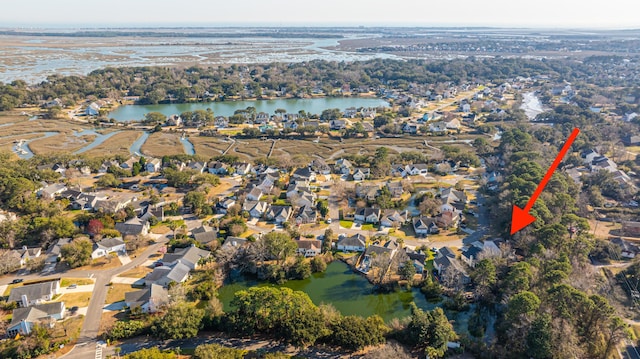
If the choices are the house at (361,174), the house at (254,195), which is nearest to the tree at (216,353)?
the house at (254,195)

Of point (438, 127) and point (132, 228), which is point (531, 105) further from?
point (132, 228)

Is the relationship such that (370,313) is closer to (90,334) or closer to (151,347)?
(151,347)

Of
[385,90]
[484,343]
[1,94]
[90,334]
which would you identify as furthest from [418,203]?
[1,94]

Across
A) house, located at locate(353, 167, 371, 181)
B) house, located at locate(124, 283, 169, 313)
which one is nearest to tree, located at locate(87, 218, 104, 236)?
house, located at locate(124, 283, 169, 313)

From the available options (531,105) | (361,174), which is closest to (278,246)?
(361,174)

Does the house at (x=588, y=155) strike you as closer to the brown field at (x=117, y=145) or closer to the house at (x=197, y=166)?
the house at (x=197, y=166)

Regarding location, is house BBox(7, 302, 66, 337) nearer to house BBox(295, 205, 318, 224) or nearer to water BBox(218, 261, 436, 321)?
water BBox(218, 261, 436, 321)
